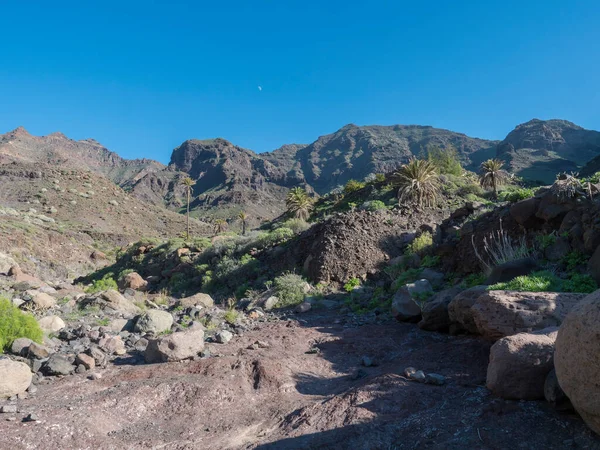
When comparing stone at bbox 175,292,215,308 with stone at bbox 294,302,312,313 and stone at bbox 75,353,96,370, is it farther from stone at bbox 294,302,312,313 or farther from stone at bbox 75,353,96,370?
stone at bbox 75,353,96,370

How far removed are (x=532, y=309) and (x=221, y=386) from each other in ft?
14.2

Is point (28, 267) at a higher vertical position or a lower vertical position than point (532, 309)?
higher

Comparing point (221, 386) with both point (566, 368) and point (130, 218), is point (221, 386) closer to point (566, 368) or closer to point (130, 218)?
point (566, 368)

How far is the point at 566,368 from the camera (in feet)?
9.96

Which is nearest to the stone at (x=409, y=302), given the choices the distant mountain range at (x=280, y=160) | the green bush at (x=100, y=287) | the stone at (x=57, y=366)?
the stone at (x=57, y=366)

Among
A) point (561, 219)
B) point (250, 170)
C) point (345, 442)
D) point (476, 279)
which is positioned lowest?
point (345, 442)

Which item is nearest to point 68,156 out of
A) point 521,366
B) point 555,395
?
point 521,366

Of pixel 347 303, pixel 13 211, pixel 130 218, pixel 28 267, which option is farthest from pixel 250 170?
pixel 347 303

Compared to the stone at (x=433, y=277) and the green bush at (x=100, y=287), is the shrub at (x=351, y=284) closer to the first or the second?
the stone at (x=433, y=277)

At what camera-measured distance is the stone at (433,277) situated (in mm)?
9938

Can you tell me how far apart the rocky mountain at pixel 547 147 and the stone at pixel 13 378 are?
10159 cm

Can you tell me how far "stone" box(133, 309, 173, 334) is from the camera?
319 inches

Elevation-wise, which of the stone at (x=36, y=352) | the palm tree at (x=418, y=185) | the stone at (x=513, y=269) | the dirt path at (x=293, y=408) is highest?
the palm tree at (x=418, y=185)

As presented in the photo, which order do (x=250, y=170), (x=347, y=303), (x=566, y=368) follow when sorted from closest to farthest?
(x=566, y=368) < (x=347, y=303) < (x=250, y=170)
